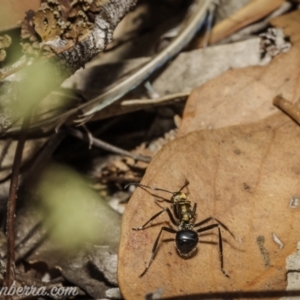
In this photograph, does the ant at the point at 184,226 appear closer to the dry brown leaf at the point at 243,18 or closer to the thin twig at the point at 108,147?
the thin twig at the point at 108,147

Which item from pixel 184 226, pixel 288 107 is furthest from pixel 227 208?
pixel 288 107

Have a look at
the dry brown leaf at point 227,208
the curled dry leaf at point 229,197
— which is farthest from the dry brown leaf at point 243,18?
the dry brown leaf at point 227,208

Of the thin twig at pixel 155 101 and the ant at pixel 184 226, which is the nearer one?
the ant at pixel 184 226

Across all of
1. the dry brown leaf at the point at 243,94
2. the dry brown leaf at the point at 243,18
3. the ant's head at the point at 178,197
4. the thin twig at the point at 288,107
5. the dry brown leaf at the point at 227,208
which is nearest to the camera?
the dry brown leaf at the point at 227,208

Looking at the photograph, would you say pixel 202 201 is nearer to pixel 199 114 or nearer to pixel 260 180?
Result: pixel 260 180

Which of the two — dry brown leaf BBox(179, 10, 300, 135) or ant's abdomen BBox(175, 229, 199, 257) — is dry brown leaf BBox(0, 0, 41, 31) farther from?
ant's abdomen BBox(175, 229, 199, 257)

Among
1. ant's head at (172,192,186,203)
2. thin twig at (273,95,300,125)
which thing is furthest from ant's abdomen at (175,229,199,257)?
thin twig at (273,95,300,125)

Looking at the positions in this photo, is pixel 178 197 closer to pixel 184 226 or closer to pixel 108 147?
pixel 184 226
